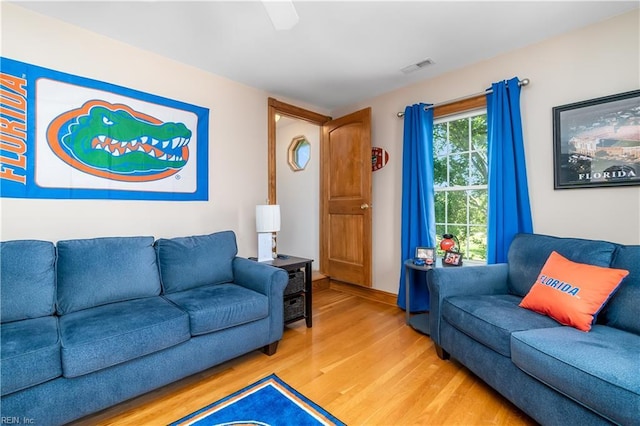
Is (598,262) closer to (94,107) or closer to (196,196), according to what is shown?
(196,196)

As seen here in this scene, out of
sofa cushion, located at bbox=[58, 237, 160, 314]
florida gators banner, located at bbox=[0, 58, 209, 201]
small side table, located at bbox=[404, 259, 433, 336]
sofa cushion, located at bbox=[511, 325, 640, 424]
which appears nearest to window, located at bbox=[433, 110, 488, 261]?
small side table, located at bbox=[404, 259, 433, 336]

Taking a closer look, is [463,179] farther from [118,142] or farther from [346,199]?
[118,142]

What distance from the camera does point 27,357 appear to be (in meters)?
1.29

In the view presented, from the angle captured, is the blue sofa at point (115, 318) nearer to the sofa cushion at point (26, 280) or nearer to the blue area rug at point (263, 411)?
the sofa cushion at point (26, 280)

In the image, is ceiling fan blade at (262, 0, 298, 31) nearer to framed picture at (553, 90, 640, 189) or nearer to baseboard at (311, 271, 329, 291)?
framed picture at (553, 90, 640, 189)

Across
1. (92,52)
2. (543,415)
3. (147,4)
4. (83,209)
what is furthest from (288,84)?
(543,415)

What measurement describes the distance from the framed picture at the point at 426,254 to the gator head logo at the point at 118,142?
2.39 metres

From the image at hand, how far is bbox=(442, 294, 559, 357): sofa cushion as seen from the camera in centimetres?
158

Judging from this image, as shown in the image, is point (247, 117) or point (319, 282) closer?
point (247, 117)

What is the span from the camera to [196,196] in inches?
110

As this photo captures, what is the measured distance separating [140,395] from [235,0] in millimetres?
2533

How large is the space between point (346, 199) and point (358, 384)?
2.25 m

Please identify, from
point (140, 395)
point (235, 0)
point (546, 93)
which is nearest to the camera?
point (140, 395)

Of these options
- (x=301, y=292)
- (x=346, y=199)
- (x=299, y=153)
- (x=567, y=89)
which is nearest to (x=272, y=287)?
(x=301, y=292)
